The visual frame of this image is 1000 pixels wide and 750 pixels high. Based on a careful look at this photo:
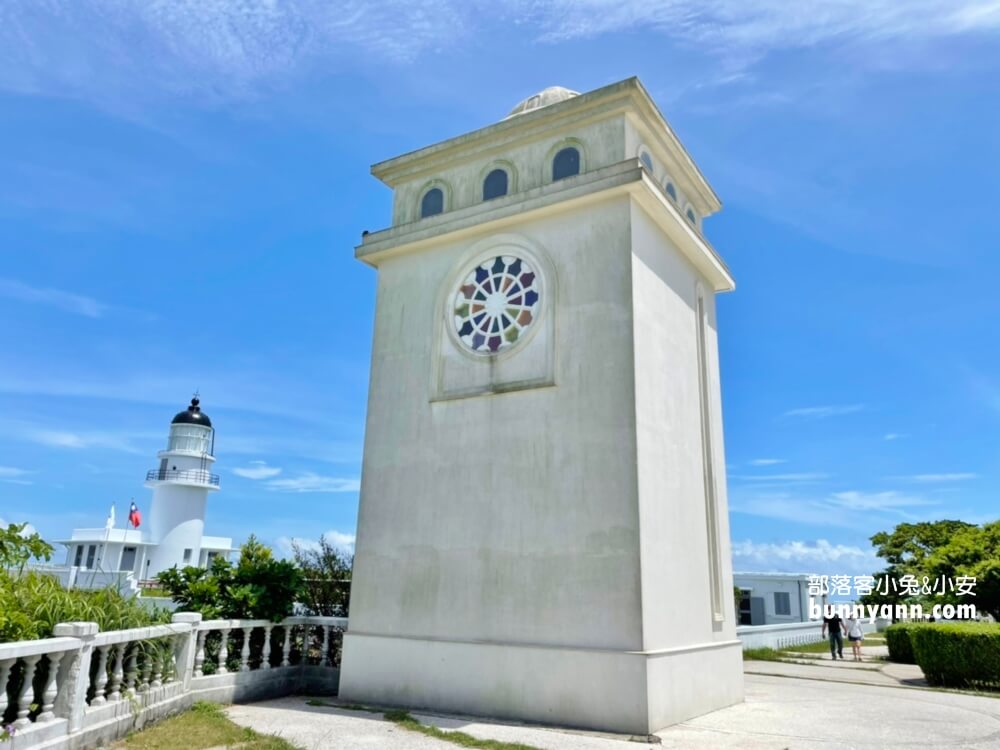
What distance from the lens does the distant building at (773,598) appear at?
122 ft

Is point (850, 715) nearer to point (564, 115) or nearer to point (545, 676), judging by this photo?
point (545, 676)

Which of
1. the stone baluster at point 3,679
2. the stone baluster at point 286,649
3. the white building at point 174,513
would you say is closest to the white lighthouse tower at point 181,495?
the white building at point 174,513

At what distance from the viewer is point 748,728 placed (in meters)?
9.85

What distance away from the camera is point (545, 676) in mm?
10031

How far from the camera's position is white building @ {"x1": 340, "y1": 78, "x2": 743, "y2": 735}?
10.1m

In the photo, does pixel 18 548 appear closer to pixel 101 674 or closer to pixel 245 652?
pixel 101 674

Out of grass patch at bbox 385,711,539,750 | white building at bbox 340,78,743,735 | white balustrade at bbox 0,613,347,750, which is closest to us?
white balustrade at bbox 0,613,347,750

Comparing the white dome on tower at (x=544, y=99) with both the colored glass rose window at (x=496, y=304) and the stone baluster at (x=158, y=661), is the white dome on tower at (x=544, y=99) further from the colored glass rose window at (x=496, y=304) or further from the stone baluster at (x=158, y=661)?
the stone baluster at (x=158, y=661)

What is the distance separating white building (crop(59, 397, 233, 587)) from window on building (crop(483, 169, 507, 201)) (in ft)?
120

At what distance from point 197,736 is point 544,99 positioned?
11582mm

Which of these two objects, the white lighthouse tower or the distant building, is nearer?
the distant building

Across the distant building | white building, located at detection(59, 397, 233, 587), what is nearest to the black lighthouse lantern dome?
white building, located at detection(59, 397, 233, 587)

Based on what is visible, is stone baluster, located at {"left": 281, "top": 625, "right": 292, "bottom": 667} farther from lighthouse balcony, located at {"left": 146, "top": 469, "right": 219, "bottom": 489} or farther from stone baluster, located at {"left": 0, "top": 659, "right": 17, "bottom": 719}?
lighthouse balcony, located at {"left": 146, "top": 469, "right": 219, "bottom": 489}

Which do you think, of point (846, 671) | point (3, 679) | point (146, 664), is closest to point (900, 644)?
point (846, 671)
